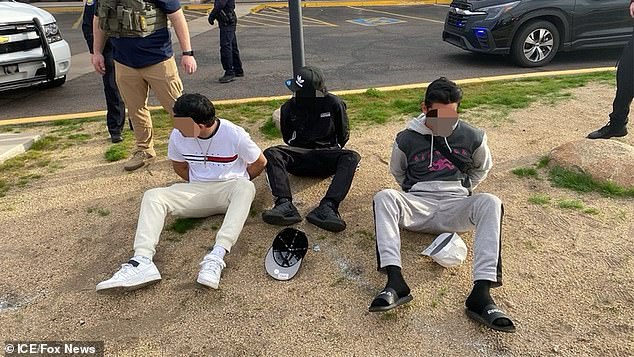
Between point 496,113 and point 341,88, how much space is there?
228cm

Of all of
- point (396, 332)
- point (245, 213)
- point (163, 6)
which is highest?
point (163, 6)

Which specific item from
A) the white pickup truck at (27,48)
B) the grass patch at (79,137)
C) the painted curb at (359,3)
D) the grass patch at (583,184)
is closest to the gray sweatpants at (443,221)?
the grass patch at (583,184)

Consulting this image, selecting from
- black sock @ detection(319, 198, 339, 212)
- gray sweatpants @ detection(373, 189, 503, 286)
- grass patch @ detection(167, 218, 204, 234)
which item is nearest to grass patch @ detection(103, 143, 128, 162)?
grass patch @ detection(167, 218, 204, 234)

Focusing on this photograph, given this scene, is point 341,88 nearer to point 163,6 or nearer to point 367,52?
point 367,52

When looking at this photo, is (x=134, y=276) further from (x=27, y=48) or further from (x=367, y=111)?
(x=27, y=48)

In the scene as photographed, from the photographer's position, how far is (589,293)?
→ 9.46 ft

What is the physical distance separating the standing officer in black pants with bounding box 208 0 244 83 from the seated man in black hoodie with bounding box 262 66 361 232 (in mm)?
3812

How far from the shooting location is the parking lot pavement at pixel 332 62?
7.20 m

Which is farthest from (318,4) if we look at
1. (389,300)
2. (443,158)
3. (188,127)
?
(389,300)

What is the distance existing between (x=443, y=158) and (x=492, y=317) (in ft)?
3.33

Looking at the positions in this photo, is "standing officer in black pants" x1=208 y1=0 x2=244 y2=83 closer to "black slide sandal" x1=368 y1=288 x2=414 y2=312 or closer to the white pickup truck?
the white pickup truck

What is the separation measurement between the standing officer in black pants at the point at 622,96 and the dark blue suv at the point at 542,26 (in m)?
3.56

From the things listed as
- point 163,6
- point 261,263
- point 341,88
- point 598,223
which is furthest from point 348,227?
point 341,88

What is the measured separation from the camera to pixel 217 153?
354 cm
